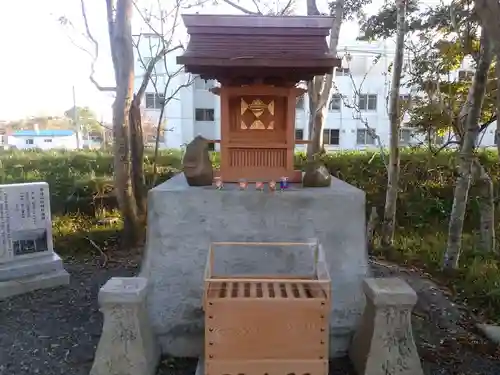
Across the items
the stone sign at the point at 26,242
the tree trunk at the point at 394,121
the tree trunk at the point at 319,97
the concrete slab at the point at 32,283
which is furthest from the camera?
the tree trunk at the point at 319,97

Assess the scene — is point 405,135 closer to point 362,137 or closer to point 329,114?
point 362,137

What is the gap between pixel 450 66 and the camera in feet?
26.6

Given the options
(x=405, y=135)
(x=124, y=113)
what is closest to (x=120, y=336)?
(x=124, y=113)

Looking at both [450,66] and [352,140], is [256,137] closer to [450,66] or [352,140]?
[450,66]

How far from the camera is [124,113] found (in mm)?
6883

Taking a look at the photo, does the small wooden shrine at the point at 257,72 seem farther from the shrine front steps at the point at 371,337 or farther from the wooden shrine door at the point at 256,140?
the shrine front steps at the point at 371,337

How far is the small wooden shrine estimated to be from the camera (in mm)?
3867

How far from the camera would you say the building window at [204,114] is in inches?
707

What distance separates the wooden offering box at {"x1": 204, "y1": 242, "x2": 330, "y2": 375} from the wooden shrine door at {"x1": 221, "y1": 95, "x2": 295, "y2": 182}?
1.78 meters

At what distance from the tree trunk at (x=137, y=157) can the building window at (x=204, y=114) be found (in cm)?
1040

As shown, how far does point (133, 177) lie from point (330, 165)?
5.10 m

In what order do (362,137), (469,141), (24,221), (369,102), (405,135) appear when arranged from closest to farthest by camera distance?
(24,221), (469,141), (369,102), (405,135), (362,137)

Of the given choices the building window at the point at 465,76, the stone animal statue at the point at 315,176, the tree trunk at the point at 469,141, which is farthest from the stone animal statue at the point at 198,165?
the building window at the point at 465,76

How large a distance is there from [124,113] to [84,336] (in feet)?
12.5
